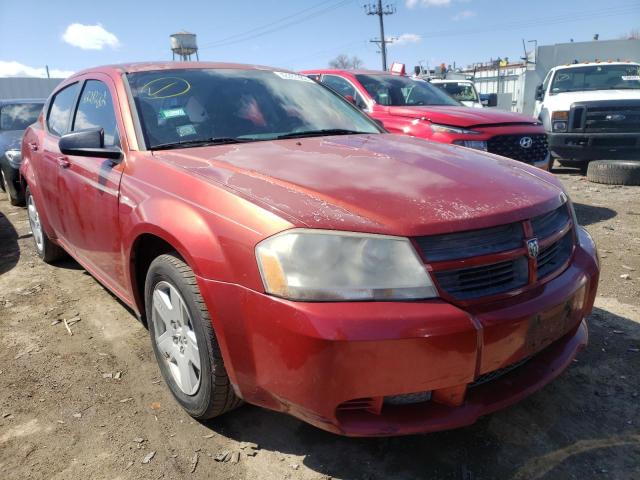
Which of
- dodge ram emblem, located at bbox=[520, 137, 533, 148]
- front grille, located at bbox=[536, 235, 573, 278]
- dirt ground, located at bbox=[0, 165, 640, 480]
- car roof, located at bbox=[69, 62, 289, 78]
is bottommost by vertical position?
dirt ground, located at bbox=[0, 165, 640, 480]

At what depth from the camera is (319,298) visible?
64.6 inches

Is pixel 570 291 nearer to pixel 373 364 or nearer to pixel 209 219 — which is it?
pixel 373 364

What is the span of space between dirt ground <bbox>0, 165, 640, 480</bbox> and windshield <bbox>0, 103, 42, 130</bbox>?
6.00 meters

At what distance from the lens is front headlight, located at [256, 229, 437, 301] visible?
1653 millimetres

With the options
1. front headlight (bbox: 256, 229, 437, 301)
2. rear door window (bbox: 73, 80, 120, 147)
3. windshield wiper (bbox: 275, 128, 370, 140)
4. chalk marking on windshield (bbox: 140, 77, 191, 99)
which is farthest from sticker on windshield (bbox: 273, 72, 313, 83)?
front headlight (bbox: 256, 229, 437, 301)

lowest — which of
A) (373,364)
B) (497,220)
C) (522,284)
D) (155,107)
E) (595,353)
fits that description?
(595,353)

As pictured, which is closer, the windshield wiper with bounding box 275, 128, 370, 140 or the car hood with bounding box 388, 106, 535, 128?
the windshield wiper with bounding box 275, 128, 370, 140

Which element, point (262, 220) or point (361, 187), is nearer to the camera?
point (262, 220)

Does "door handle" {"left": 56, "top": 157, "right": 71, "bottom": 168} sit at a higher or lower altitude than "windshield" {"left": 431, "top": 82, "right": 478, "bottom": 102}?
lower

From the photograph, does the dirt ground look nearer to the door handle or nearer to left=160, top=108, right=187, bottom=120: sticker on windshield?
the door handle

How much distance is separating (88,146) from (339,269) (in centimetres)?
167

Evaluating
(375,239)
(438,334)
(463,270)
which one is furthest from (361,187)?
(438,334)

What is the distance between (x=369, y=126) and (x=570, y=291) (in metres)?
1.84

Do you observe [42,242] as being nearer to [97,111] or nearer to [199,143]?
[97,111]
